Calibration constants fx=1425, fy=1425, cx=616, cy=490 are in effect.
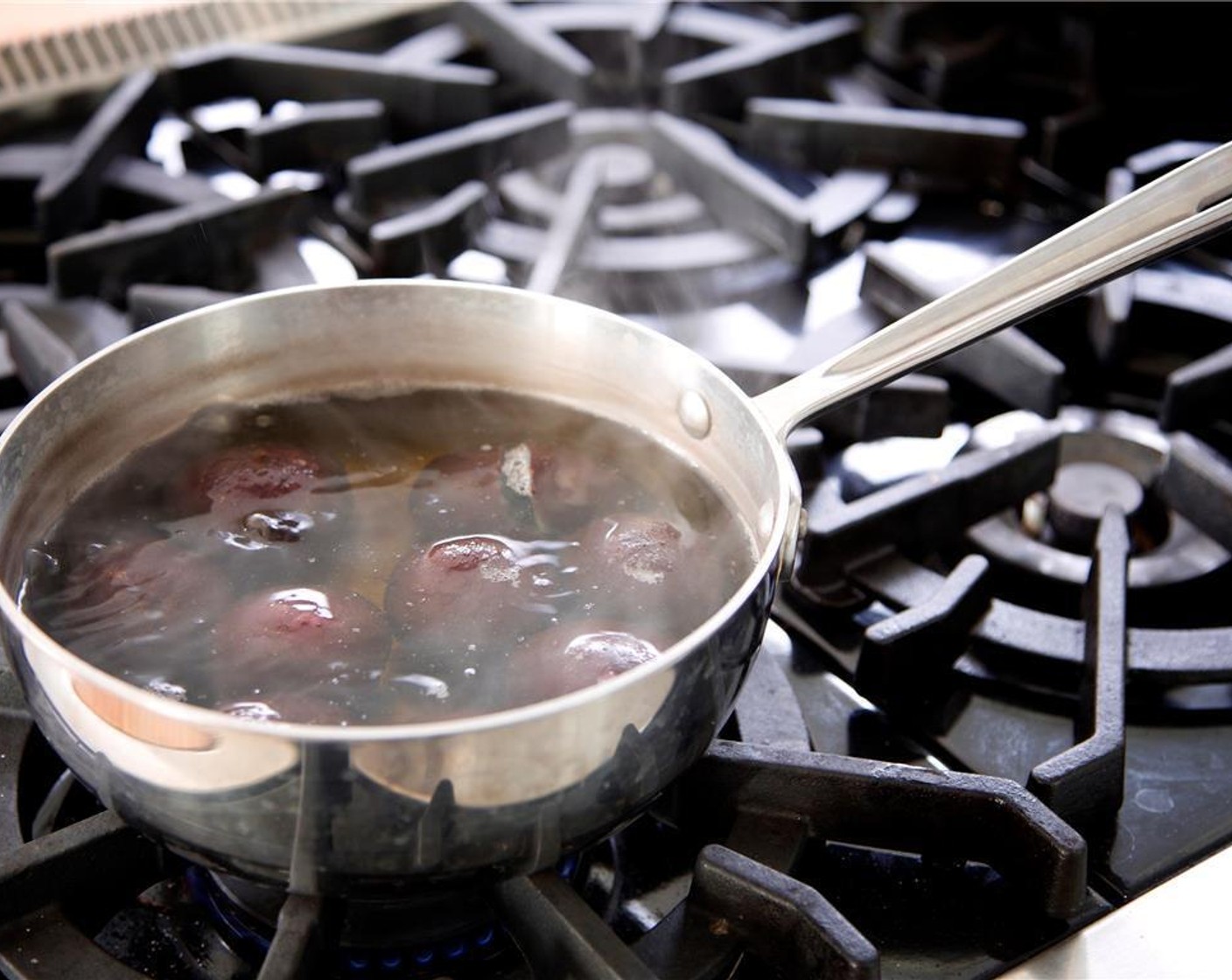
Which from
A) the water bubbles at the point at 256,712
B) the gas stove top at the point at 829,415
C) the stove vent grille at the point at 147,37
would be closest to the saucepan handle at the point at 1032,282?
the gas stove top at the point at 829,415

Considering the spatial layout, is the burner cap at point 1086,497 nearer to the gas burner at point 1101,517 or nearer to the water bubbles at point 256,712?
the gas burner at point 1101,517

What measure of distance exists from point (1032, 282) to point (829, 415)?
244 mm

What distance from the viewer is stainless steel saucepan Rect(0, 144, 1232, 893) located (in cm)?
52

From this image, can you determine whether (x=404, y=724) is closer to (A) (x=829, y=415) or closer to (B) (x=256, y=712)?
(B) (x=256, y=712)

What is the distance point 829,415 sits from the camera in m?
0.96

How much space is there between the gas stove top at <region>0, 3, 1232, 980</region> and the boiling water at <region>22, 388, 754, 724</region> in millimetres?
84

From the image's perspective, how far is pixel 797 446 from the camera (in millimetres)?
890

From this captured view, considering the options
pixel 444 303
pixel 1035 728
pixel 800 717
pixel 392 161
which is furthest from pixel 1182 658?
pixel 392 161

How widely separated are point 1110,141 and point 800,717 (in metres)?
0.79

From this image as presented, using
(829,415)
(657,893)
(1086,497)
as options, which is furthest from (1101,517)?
(657,893)

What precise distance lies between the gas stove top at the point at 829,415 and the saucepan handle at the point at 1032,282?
0.13 m

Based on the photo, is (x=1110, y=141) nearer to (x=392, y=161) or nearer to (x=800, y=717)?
(x=392, y=161)

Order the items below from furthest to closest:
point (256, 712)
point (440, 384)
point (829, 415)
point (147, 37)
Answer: point (147, 37)
point (829, 415)
point (440, 384)
point (256, 712)

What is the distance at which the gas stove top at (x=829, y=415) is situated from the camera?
2.12 ft
